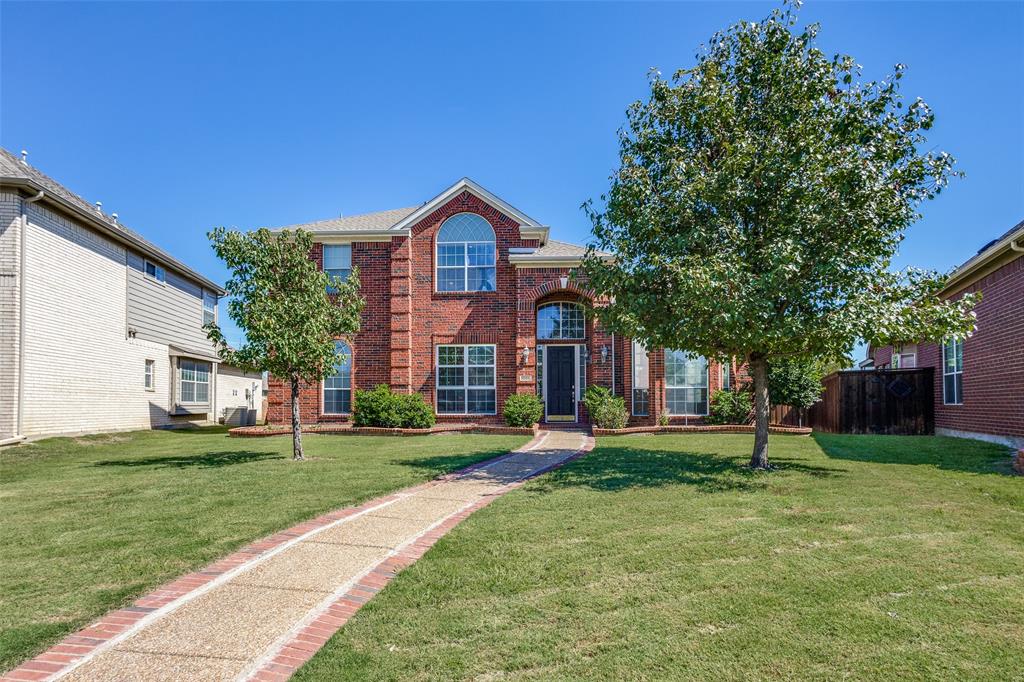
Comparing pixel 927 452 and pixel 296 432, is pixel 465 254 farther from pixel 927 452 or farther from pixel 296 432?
pixel 927 452

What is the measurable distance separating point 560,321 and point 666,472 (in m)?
10.3

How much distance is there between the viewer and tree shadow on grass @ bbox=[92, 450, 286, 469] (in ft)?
35.9

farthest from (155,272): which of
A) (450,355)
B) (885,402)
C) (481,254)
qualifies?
(885,402)

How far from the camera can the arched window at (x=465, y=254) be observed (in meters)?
18.8

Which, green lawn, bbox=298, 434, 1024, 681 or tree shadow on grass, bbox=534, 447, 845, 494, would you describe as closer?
green lawn, bbox=298, 434, 1024, 681

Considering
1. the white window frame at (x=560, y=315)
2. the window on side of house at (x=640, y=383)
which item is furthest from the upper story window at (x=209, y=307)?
→ the window on side of house at (x=640, y=383)

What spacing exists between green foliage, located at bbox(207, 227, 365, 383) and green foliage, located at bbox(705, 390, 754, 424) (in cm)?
1062

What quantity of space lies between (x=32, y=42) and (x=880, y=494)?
17.5m

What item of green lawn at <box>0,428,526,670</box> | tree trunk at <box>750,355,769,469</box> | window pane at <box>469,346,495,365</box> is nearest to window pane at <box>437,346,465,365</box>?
window pane at <box>469,346,495,365</box>

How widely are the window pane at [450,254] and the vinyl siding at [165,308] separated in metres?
7.48

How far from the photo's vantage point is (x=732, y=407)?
1647 centimetres

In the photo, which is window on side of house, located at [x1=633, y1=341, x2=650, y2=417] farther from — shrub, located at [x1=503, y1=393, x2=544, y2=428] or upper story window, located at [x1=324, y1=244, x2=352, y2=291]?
upper story window, located at [x1=324, y1=244, x2=352, y2=291]

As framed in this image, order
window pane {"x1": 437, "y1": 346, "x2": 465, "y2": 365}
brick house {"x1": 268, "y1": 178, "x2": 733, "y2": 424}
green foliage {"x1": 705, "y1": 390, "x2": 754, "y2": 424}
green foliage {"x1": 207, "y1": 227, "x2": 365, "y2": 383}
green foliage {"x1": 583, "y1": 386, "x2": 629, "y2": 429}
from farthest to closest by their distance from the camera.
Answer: window pane {"x1": 437, "y1": 346, "x2": 465, "y2": 365}
brick house {"x1": 268, "y1": 178, "x2": 733, "y2": 424}
green foliage {"x1": 705, "y1": 390, "x2": 754, "y2": 424}
green foliage {"x1": 583, "y1": 386, "x2": 629, "y2": 429}
green foliage {"x1": 207, "y1": 227, "x2": 365, "y2": 383}

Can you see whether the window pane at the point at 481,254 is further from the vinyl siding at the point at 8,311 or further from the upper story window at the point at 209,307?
the upper story window at the point at 209,307
